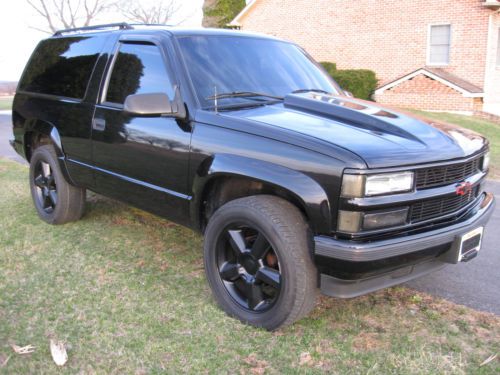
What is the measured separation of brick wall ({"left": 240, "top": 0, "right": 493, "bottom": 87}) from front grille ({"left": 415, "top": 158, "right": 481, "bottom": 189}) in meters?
16.0

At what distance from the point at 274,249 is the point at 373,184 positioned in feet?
2.22

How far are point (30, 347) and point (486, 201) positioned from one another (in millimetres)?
3161

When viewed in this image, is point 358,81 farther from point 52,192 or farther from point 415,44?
point 52,192

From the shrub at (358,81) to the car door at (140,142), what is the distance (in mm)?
14959

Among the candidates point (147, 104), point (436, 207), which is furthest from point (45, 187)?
point (436, 207)

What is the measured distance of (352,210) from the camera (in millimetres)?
2744

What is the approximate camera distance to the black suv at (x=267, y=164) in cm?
282

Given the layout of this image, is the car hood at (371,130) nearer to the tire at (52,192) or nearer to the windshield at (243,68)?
the windshield at (243,68)

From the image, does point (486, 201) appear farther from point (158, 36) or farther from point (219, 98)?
point (158, 36)

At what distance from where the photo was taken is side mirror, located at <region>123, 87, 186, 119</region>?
3.46 meters

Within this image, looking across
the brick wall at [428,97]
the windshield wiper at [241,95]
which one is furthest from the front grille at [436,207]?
the brick wall at [428,97]

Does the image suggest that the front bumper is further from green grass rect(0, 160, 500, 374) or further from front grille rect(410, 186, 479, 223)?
green grass rect(0, 160, 500, 374)

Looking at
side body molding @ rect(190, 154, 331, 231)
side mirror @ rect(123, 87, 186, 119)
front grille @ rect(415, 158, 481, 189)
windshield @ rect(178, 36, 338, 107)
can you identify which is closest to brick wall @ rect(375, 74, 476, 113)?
windshield @ rect(178, 36, 338, 107)

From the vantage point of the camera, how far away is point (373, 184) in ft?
9.04
